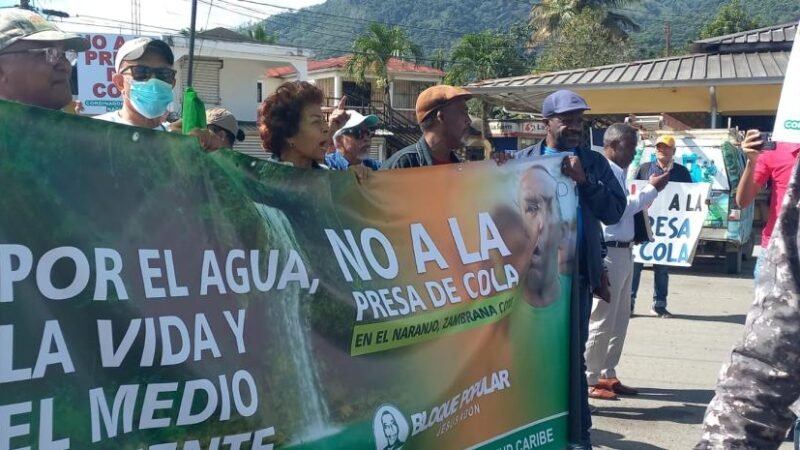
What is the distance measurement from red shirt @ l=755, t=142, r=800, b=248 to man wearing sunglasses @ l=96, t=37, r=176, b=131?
12.5 ft

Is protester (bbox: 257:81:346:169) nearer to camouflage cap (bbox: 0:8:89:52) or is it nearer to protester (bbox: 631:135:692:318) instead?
camouflage cap (bbox: 0:8:89:52)

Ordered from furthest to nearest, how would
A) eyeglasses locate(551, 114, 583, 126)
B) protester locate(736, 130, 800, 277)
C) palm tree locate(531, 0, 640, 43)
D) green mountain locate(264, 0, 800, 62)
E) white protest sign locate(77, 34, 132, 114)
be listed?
green mountain locate(264, 0, 800, 62) → palm tree locate(531, 0, 640, 43) → white protest sign locate(77, 34, 132, 114) → protester locate(736, 130, 800, 277) → eyeglasses locate(551, 114, 583, 126)

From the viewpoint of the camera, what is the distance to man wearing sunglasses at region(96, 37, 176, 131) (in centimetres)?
401

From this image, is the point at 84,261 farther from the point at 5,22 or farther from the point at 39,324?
the point at 5,22

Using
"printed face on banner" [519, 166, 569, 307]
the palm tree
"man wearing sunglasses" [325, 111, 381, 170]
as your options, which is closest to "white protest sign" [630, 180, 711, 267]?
"man wearing sunglasses" [325, 111, 381, 170]

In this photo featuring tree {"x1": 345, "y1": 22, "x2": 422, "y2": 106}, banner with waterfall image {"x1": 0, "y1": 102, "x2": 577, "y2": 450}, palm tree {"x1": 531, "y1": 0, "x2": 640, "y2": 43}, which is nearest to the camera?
banner with waterfall image {"x1": 0, "y1": 102, "x2": 577, "y2": 450}

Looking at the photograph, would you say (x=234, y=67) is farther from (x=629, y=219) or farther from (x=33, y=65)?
(x=33, y=65)

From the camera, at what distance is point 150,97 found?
13.1ft

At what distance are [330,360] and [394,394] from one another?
0.42m

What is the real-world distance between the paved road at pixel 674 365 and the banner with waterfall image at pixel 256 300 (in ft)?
3.88

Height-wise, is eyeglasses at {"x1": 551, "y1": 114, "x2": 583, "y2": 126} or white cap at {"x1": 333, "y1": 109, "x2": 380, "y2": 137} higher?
eyeglasses at {"x1": 551, "y1": 114, "x2": 583, "y2": 126}

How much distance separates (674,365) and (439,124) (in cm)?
407

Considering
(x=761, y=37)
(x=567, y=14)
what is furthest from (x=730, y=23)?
(x=761, y=37)

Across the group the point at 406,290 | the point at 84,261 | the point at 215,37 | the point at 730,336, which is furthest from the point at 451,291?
the point at 215,37
